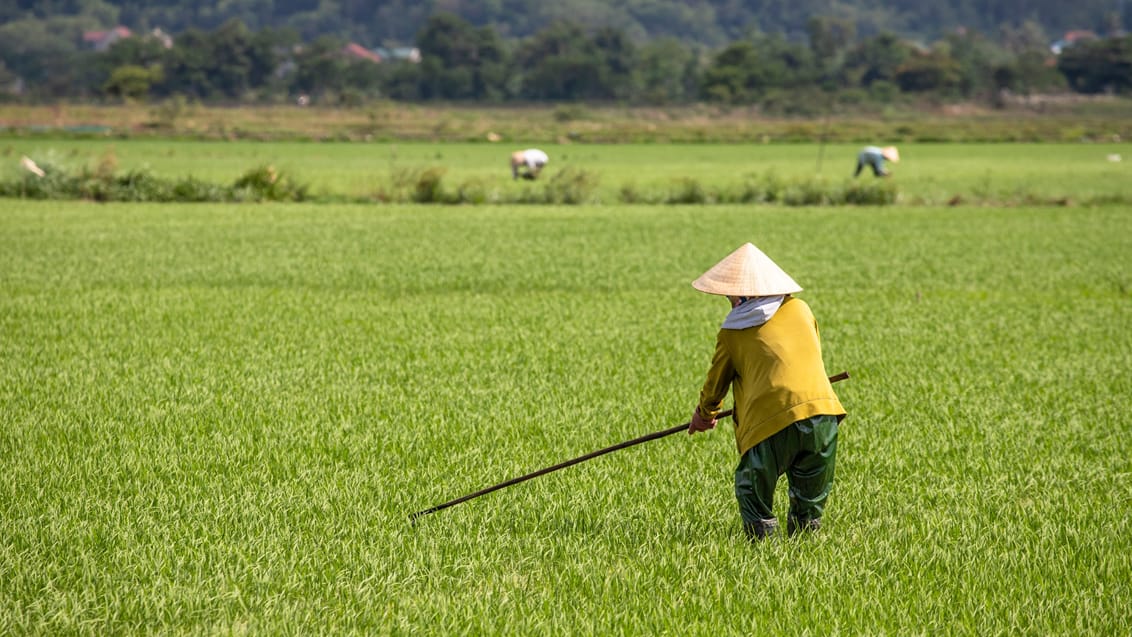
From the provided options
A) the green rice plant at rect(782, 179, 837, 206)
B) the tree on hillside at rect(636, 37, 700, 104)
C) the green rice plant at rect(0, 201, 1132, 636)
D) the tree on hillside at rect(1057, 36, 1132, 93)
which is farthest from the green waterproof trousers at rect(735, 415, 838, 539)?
the tree on hillside at rect(1057, 36, 1132, 93)

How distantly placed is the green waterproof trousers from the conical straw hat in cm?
59

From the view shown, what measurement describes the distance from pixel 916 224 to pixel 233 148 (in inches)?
1534

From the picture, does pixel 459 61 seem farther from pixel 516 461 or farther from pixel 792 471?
pixel 792 471

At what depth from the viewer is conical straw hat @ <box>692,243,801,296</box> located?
491 cm

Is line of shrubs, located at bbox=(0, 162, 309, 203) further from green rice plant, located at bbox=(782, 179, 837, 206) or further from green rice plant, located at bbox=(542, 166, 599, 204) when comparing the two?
green rice plant, located at bbox=(782, 179, 837, 206)

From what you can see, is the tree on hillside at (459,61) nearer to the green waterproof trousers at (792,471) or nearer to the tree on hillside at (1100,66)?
the tree on hillside at (1100,66)

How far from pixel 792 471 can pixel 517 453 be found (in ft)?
7.84

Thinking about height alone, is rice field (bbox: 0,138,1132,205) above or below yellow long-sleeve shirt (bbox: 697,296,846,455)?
below

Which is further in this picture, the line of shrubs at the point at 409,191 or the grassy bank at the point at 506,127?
the grassy bank at the point at 506,127

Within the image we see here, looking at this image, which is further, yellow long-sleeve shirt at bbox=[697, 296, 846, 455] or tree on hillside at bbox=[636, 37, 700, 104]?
tree on hillside at bbox=[636, 37, 700, 104]

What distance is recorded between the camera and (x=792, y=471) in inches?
201

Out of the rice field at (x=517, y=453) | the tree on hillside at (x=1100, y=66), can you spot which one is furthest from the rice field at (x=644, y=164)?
the tree on hillside at (x=1100, y=66)

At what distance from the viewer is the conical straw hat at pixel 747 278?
4906 mm

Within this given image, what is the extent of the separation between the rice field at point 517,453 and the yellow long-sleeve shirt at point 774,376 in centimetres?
65
